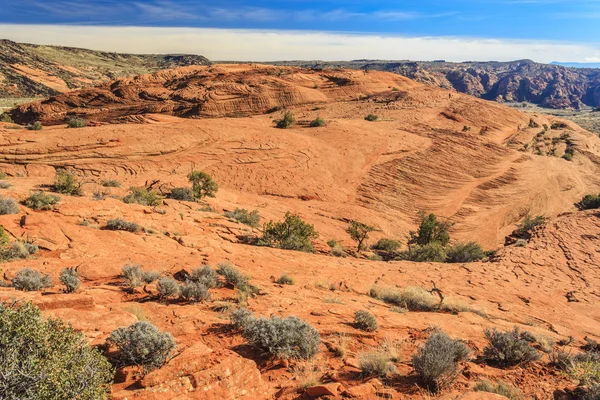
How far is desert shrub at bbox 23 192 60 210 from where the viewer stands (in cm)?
1199

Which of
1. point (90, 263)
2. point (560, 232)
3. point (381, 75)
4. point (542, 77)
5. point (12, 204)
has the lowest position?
point (560, 232)

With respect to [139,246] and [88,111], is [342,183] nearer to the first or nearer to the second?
[139,246]

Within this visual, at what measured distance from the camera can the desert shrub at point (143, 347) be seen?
4.55 m

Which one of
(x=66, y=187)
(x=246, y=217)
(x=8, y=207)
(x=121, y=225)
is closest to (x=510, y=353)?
(x=121, y=225)

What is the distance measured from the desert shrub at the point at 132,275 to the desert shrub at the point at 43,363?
398 centimetres

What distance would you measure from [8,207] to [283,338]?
10371 mm

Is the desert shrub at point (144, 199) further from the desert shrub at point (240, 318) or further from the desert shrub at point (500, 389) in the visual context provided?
the desert shrub at point (500, 389)

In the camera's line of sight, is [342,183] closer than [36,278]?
No

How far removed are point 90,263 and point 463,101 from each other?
49.3m

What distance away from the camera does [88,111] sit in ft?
134

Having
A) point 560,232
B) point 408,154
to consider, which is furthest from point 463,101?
point 560,232

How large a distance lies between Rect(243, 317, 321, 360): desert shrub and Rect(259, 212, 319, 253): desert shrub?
8.67 metres

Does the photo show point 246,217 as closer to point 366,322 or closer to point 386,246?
point 386,246

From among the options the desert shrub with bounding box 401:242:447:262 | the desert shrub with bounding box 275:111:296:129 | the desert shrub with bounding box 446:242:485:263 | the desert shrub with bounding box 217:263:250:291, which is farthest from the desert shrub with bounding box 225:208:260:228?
the desert shrub with bounding box 275:111:296:129
